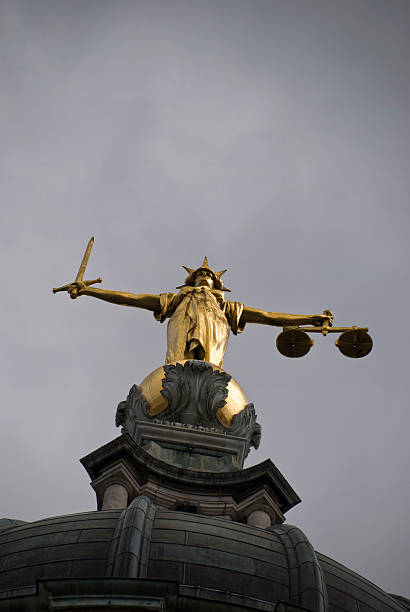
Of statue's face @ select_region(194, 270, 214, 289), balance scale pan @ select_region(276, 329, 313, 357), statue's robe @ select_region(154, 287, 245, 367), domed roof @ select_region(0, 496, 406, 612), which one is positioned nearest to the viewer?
domed roof @ select_region(0, 496, 406, 612)

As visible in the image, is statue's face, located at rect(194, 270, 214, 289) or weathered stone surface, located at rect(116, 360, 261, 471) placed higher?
Answer: statue's face, located at rect(194, 270, 214, 289)

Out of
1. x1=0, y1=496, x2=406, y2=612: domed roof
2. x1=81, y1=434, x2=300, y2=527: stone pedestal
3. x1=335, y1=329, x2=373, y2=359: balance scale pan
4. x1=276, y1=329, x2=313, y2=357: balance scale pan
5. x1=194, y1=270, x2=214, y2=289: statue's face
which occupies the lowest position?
x1=0, y1=496, x2=406, y2=612: domed roof

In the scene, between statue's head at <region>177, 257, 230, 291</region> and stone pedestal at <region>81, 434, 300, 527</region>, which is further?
statue's head at <region>177, 257, 230, 291</region>

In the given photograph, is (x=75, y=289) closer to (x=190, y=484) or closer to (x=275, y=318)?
(x=275, y=318)

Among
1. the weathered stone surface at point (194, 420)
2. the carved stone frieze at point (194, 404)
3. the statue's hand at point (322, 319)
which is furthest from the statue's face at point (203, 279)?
the carved stone frieze at point (194, 404)

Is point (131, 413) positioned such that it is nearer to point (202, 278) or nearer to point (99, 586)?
point (202, 278)

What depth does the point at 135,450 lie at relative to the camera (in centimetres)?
3138

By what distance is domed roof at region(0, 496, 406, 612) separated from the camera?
20.8 meters

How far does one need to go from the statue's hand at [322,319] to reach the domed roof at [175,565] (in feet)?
46.2

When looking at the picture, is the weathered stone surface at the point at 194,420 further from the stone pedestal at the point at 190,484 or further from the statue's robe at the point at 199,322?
the stone pedestal at the point at 190,484

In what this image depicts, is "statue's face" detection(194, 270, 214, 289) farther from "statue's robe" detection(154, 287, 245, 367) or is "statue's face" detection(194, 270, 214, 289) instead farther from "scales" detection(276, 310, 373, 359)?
"scales" detection(276, 310, 373, 359)

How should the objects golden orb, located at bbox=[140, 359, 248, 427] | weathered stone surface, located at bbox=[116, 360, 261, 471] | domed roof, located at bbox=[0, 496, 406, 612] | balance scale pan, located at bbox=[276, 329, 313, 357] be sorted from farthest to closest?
balance scale pan, located at bbox=[276, 329, 313, 357], golden orb, located at bbox=[140, 359, 248, 427], weathered stone surface, located at bbox=[116, 360, 261, 471], domed roof, located at bbox=[0, 496, 406, 612]

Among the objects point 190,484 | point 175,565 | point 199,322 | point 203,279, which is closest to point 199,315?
point 199,322

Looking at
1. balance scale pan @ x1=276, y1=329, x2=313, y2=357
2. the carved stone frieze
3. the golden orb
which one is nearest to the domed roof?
the carved stone frieze
